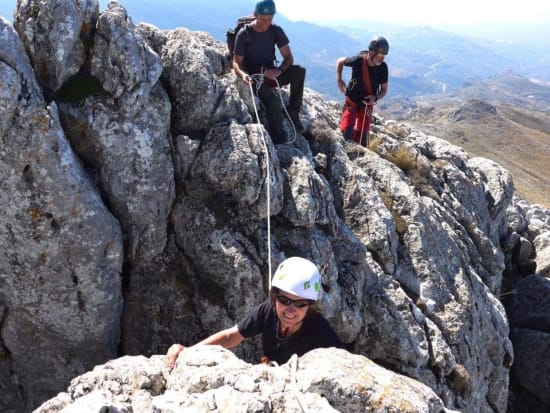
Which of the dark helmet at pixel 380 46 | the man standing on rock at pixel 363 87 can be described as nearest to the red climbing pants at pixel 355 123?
the man standing on rock at pixel 363 87

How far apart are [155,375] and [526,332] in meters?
20.0

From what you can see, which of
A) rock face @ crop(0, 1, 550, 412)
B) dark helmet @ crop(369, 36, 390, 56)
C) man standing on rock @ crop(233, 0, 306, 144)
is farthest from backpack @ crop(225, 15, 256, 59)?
dark helmet @ crop(369, 36, 390, 56)

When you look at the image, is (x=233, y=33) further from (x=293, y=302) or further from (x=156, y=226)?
(x=293, y=302)

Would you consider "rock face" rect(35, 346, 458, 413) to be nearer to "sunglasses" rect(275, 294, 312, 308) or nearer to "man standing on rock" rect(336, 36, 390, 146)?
"sunglasses" rect(275, 294, 312, 308)

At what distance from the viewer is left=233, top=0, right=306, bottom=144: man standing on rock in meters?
15.0

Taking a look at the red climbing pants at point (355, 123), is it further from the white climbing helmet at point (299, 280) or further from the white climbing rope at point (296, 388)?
the white climbing rope at point (296, 388)

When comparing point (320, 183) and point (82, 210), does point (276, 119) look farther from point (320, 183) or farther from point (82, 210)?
point (82, 210)

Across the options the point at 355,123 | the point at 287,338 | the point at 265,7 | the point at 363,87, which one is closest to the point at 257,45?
the point at 265,7

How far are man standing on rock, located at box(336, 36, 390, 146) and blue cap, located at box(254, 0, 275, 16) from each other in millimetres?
4928

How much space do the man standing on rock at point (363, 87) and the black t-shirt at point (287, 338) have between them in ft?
43.3

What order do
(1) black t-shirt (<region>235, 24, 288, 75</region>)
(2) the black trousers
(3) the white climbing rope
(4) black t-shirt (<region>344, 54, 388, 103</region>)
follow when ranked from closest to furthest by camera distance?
1. (3) the white climbing rope
2. (1) black t-shirt (<region>235, 24, 288, 75</region>)
3. (2) the black trousers
4. (4) black t-shirt (<region>344, 54, 388, 103</region>)

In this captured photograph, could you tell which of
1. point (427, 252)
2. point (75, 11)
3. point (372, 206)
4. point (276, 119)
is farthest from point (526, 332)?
point (75, 11)

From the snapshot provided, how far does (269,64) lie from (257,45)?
0.81 m

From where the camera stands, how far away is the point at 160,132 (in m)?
12.7
